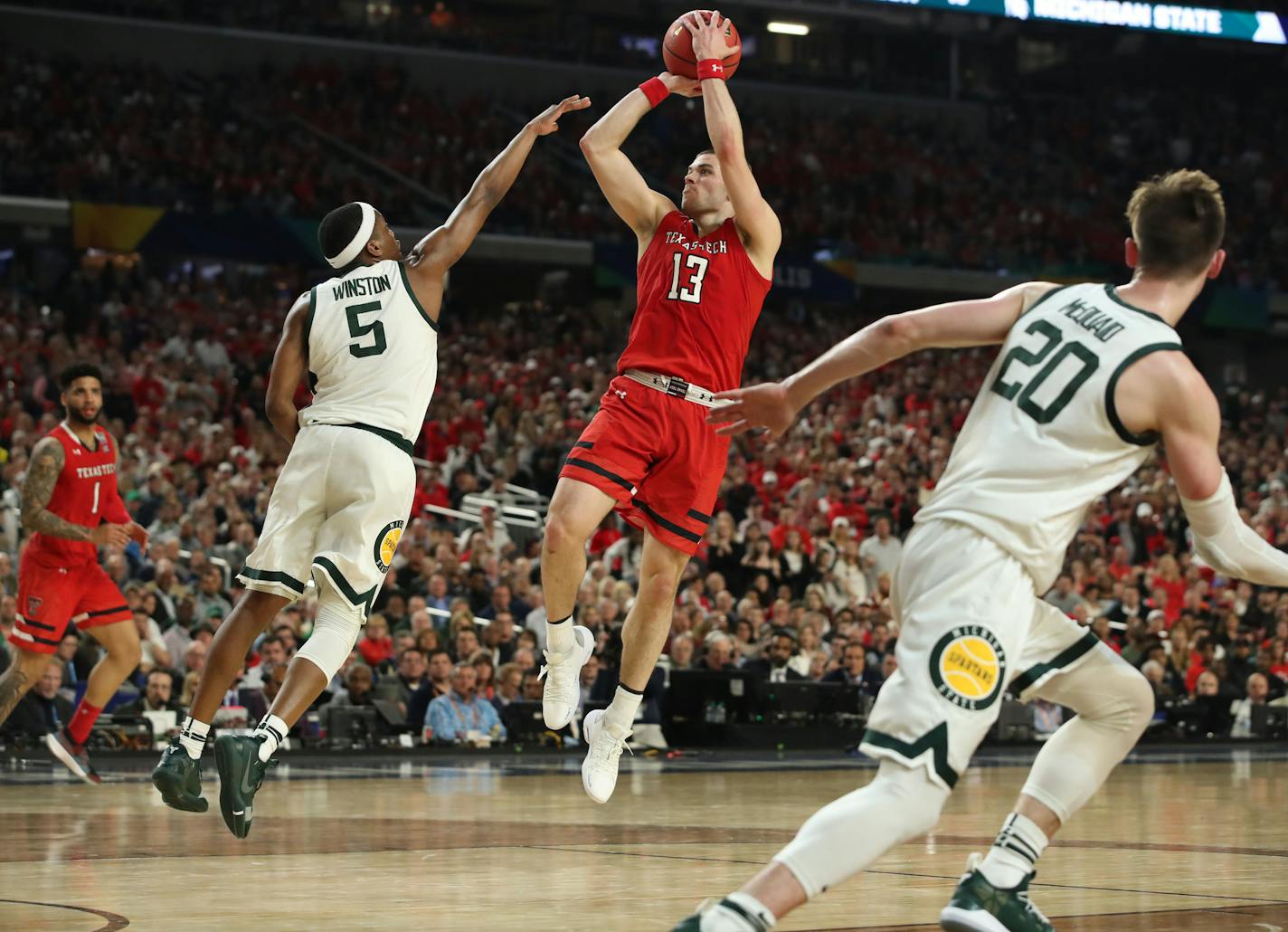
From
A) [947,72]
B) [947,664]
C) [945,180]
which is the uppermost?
[947,72]

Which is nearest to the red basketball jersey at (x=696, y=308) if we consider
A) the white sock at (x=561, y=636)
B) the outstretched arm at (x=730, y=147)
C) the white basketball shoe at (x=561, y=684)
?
the outstretched arm at (x=730, y=147)

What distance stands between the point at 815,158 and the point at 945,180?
117 inches

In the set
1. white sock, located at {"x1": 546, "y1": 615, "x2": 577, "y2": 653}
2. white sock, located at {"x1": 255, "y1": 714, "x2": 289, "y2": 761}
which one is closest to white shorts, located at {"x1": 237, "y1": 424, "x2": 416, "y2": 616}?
white sock, located at {"x1": 255, "y1": 714, "x2": 289, "y2": 761}

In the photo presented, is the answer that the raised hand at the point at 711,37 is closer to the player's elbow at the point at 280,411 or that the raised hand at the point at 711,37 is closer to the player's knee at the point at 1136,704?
the player's elbow at the point at 280,411

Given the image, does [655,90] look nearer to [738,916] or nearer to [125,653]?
[738,916]

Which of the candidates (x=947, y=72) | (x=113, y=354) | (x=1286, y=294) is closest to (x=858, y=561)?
(x=113, y=354)

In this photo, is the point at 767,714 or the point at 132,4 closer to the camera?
the point at 767,714

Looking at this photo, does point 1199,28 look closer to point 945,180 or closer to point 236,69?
point 945,180

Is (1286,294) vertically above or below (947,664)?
above

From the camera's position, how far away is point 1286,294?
36.5 meters

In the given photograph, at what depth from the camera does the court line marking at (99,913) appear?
5047 mm

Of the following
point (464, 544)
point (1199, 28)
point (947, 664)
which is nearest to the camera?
point (947, 664)

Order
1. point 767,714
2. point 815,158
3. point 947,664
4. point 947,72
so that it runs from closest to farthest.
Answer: point 947,664
point 767,714
point 815,158
point 947,72

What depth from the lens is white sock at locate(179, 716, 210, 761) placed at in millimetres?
6770
